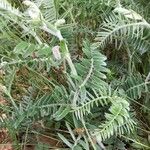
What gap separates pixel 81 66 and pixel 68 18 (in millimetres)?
428

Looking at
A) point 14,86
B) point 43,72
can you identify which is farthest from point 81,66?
point 14,86

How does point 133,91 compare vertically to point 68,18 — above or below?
below

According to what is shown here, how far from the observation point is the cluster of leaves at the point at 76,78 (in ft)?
3.98

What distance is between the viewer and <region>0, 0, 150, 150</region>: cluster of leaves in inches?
47.7

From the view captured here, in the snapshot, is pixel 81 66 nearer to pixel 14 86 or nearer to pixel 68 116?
pixel 68 116

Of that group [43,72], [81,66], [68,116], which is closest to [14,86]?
[43,72]

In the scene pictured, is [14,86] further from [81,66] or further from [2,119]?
[81,66]

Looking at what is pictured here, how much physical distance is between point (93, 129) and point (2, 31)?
0.51 meters

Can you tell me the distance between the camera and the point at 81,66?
4.06ft

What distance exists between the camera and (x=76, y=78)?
1.20 m

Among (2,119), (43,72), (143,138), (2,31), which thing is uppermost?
(2,31)

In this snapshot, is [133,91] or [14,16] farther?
[133,91]

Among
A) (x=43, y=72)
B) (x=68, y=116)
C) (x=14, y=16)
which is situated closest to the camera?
(x=14, y=16)

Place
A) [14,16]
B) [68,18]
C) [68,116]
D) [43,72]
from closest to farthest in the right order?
[14,16] → [68,116] → [43,72] → [68,18]
